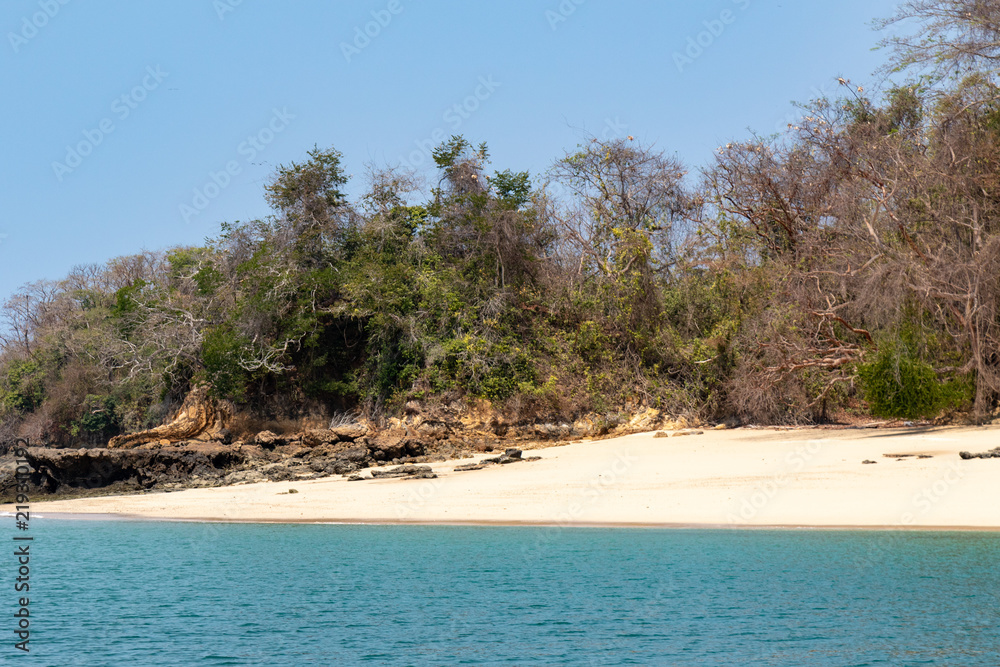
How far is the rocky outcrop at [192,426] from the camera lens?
2448cm

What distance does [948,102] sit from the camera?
61.6ft

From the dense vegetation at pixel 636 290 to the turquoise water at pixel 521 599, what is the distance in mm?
8788

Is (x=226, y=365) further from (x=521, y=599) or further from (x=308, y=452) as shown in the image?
(x=521, y=599)

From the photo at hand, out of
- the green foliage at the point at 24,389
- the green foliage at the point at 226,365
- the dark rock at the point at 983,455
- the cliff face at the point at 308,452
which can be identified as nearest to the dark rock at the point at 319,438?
the cliff face at the point at 308,452

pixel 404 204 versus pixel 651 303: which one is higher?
pixel 404 204

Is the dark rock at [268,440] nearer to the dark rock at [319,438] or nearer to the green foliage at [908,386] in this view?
the dark rock at [319,438]

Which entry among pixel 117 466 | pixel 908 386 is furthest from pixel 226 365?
pixel 908 386

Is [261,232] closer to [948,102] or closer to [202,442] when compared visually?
[202,442]

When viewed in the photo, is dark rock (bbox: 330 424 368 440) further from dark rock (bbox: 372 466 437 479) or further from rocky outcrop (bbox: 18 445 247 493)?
dark rock (bbox: 372 466 437 479)

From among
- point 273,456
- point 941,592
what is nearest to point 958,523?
point 941,592

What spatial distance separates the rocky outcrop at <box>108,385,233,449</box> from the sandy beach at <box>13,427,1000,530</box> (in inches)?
229

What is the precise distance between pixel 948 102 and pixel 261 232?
805 inches

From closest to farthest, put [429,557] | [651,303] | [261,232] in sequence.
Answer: [429,557]
[651,303]
[261,232]

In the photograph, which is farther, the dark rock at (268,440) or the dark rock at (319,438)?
the dark rock at (268,440)
